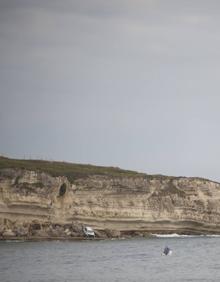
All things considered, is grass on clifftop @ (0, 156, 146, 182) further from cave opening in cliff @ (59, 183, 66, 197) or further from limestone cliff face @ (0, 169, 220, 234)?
cave opening in cliff @ (59, 183, 66, 197)

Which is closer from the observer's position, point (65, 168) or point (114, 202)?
point (114, 202)

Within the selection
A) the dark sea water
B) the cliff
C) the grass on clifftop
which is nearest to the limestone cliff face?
the cliff

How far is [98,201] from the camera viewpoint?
310 feet

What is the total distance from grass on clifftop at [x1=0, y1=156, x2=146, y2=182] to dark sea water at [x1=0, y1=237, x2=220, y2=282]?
1019 inches

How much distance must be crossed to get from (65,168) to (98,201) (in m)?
9.31

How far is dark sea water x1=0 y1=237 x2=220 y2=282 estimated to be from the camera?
40.3 m

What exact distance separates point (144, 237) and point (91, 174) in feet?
35.5

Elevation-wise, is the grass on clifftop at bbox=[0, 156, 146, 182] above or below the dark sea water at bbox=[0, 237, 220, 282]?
above

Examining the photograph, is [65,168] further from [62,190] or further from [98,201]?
[98,201]

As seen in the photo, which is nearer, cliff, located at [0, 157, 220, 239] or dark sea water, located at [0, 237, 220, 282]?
dark sea water, located at [0, 237, 220, 282]

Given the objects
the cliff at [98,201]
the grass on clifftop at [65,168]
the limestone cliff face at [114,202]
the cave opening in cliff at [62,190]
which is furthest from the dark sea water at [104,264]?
the grass on clifftop at [65,168]

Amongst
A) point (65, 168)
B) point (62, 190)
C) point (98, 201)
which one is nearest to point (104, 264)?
point (62, 190)

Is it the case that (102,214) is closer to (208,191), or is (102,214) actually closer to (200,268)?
(208,191)

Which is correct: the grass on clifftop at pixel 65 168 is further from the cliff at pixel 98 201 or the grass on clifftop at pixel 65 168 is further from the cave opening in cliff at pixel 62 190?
the cave opening in cliff at pixel 62 190
